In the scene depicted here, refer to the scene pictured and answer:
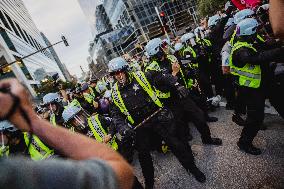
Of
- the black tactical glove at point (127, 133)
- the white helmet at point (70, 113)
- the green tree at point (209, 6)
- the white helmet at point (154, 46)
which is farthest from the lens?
the green tree at point (209, 6)

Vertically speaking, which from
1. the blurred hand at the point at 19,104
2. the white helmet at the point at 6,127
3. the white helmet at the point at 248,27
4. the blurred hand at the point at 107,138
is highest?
the blurred hand at the point at 19,104

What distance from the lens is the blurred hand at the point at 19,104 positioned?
1041mm

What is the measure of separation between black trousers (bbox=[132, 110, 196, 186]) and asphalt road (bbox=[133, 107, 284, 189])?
46 cm

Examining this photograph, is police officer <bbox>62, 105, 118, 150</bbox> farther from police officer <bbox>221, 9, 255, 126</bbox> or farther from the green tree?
the green tree

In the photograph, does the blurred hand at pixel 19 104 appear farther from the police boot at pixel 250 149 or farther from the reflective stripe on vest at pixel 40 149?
the police boot at pixel 250 149

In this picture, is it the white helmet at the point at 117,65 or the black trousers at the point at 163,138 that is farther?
the white helmet at the point at 117,65

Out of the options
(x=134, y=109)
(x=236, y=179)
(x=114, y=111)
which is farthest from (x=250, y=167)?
(x=114, y=111)

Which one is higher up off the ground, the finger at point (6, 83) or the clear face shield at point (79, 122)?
the finger at point (6, 83)

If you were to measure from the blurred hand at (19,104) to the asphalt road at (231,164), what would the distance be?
392 cm

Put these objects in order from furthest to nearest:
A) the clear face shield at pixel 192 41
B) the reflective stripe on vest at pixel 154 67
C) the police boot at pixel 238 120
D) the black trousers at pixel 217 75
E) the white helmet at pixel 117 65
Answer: the clear face shield at pixel 192 41, the black trousers at pixel 217 75, the police boot at pixel 238 120, the reflective stripe on vest at pixel 154 67, the white helmet at pixel 117 65

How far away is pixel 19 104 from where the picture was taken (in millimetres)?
1092

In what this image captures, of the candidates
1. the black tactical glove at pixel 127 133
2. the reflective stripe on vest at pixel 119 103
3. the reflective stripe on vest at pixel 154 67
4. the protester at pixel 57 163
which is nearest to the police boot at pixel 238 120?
the reflective stripe on vest at pixel 154 67

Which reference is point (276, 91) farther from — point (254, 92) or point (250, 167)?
point (250, 167)

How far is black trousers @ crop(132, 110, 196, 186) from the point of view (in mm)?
4949
